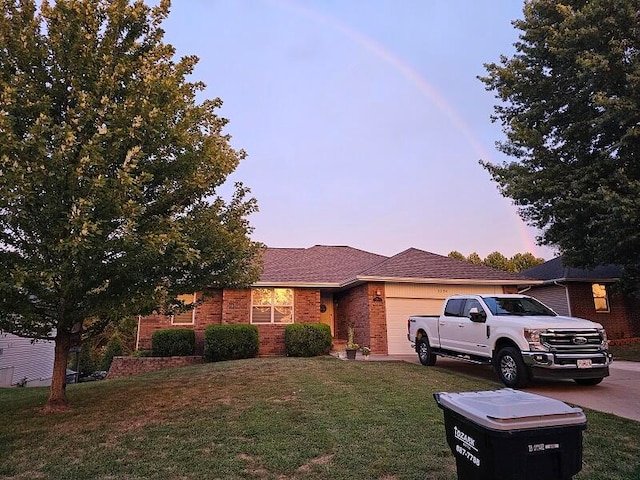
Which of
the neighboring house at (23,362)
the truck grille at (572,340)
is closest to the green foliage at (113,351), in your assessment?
the neighboring house at (23,362)

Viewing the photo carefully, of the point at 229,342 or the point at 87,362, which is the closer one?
the point at 229,342

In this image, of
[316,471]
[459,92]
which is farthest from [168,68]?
[459,92]

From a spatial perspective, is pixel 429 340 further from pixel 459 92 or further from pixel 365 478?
pixel 459 92

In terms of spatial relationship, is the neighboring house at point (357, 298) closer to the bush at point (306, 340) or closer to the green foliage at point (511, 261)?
the bush at point (306, 340)

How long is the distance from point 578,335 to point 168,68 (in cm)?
966

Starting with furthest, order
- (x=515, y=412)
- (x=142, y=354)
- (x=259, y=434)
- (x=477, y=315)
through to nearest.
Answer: (x=142, y=354), (x=477, y=315), (x=259, y=434), (x=515, y=412)

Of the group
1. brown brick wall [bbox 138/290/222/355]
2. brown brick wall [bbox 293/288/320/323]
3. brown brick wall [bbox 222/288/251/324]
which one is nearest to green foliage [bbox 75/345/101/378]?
brown brick wall [bbox 138/290/222/355]

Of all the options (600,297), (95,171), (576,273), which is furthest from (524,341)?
(600,297)

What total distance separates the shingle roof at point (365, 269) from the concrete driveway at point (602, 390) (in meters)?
5.02

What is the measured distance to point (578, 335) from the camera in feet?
27.2

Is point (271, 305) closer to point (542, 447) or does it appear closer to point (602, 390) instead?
point (602, 390)

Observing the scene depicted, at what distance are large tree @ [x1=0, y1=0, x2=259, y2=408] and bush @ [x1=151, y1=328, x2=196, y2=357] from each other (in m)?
7.53

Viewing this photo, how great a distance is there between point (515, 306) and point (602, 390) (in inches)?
91.2

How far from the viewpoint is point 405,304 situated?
16.0m
